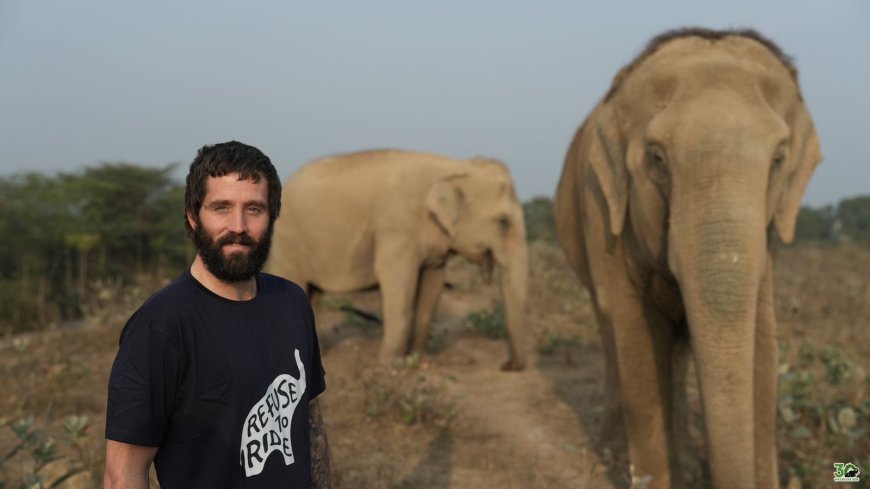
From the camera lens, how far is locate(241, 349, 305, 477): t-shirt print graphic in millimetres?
1853

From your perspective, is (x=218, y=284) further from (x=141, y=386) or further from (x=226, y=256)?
(x=141, y=386)

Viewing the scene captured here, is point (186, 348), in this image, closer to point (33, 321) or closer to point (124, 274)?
point (33, 321)

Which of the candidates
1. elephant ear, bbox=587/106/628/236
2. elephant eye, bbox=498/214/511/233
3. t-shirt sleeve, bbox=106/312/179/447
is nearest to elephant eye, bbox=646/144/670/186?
elephant ear, bbox=587/106/628/236

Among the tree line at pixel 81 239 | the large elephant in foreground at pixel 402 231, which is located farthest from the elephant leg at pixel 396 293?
the tree line at pixel 81 239

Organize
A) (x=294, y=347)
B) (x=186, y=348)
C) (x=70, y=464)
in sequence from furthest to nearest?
(x=70, y=464)
(x=294, y=347)
(x=186, y=348)

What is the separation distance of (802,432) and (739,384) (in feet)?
4.98

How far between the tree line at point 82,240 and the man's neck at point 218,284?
6.53m

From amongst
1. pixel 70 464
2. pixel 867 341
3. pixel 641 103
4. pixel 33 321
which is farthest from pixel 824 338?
pixel 33 321

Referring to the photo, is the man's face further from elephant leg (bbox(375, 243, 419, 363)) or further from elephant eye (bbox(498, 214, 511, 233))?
elephant eye (bbox(498, 214, 511, 233))

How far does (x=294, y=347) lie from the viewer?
2043 millimetres

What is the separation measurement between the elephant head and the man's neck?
581 cm

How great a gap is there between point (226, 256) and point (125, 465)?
0.52 meters

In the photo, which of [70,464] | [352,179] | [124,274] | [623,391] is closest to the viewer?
[70,464]

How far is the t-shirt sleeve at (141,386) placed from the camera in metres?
1.61
